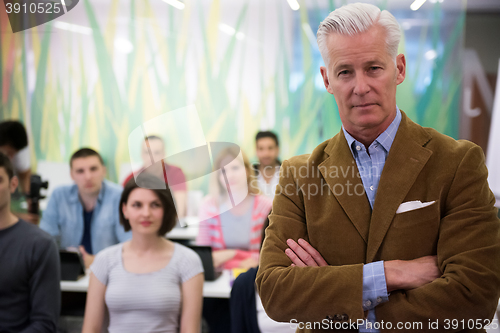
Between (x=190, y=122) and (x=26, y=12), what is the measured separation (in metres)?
1.39

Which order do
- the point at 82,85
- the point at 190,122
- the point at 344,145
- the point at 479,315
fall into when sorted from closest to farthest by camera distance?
the point at 479,315
the point at 344,145
the point at 190,122
the point at 82,85

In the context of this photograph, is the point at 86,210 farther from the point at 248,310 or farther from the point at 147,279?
the point at 248,310

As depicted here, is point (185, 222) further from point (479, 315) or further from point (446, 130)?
point (479, 315)

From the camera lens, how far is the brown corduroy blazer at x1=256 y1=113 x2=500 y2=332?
1.00 metres

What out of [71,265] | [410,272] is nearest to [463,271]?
[410,272]

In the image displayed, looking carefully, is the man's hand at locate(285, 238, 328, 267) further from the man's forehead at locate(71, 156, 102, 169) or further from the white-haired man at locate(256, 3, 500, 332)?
the man's forehead at locate(71, 156, 102, 169)

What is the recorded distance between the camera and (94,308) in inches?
77.5

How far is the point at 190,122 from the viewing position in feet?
8.32

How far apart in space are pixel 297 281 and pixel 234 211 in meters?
1.42

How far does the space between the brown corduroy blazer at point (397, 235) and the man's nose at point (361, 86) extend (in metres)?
0.17

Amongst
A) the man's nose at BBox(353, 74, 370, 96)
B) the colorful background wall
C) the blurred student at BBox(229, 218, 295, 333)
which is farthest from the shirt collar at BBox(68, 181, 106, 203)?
the man's nose at BBox(353, 74, 370, 96)

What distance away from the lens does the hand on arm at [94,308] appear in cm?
194

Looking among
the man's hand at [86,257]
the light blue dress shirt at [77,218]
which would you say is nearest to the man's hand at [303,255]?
the light blue dress shirt at [77,218]

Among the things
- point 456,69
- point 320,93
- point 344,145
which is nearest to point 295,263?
point 344,145
